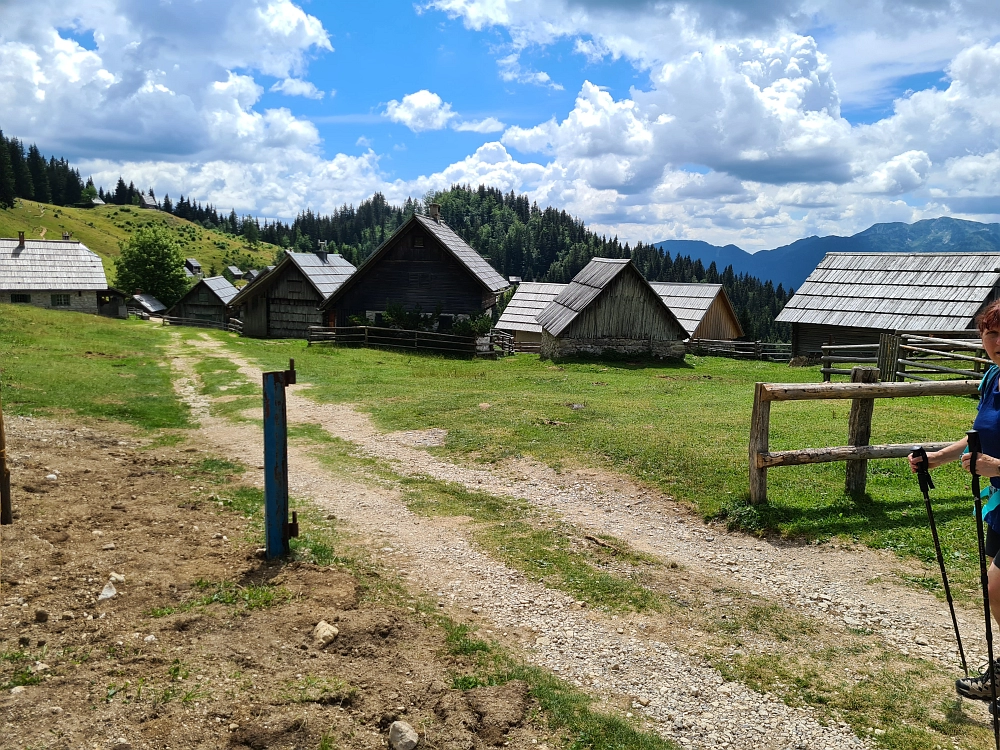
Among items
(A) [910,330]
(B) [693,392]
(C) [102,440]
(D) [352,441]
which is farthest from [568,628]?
(A) [910,330]

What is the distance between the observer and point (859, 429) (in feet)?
30.6

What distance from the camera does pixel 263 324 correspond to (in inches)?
1715

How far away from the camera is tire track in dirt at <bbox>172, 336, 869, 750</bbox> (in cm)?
478

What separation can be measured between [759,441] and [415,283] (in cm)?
2797

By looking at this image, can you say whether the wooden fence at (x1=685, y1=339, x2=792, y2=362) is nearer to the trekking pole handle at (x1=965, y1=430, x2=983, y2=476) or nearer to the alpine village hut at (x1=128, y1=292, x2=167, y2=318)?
the trekking pole handle at (x1=965, y1=430, x2=983, y2=476)

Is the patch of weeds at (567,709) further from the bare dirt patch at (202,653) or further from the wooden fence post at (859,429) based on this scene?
the wooden fence post at (859,429)

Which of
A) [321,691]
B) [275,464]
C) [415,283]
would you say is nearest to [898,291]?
[415,283]

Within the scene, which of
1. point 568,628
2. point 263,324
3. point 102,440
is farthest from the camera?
point 263,324

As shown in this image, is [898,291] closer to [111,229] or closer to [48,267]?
[48,267]

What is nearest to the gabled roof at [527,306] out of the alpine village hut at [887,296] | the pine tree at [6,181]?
the alpine village hut at [887,296]

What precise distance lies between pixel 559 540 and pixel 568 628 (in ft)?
7.54

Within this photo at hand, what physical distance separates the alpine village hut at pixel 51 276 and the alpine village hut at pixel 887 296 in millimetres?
54952

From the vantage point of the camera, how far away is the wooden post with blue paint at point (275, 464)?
23.0ft

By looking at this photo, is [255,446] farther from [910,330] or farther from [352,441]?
[910,330]
